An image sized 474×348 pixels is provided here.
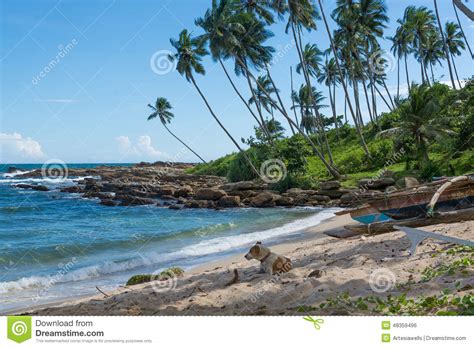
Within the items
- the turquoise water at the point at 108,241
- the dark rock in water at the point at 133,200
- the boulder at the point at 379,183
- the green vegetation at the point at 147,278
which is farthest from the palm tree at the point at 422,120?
the green vegetation at the point at 147,278

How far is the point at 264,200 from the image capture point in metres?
26.9

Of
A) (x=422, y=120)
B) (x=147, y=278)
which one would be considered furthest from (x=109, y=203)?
(x=147, y=278)

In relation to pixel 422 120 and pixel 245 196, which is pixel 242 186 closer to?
pixel 245 196

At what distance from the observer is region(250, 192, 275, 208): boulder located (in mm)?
26719

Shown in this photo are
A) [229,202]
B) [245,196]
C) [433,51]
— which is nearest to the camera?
[229,202]

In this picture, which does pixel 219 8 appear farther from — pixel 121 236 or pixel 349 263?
pixel 349 263

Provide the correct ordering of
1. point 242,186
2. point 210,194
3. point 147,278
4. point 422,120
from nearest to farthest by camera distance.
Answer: point 147,278, point 422,120, point 210,194, point 242,186

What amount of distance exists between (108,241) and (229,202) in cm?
1212

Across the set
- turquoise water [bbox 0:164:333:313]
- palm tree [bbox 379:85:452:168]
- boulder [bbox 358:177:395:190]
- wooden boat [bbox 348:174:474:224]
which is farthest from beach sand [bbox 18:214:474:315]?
boulder [bbox 358:177:395:190]

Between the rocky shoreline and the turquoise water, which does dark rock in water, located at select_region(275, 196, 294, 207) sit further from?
the turquoise water

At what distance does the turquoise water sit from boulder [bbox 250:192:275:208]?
5.79 ft

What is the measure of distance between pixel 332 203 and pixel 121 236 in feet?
41.9

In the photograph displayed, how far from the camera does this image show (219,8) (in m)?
29.7

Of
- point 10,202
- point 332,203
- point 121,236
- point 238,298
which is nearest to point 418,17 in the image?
point 332,203
